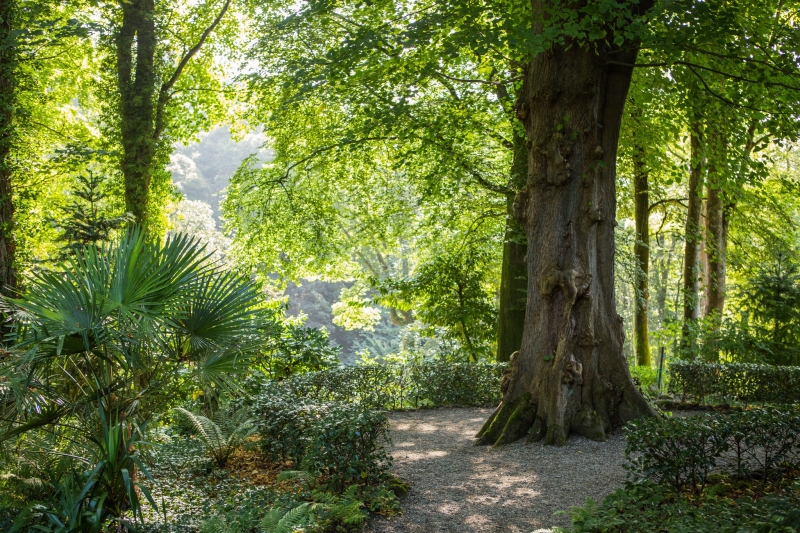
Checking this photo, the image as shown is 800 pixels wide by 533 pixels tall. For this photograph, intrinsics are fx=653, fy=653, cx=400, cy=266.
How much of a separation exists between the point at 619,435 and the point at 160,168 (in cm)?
1071

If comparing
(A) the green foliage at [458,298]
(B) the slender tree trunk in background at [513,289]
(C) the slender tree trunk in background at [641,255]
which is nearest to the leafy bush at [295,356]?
(A) the green foliage at [458,298]

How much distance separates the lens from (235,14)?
1636 cm

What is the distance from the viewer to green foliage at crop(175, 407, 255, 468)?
24.2 feet

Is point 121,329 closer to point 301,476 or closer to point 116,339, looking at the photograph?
point 116,339

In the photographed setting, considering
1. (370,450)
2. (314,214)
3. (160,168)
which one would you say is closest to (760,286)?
(314,214)

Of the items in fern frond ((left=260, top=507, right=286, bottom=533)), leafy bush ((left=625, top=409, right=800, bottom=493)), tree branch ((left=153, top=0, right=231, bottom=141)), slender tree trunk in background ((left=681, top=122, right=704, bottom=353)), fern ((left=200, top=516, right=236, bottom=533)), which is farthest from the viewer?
slender tree trunk in background ((left=681, top=122, right=704, bottom=353))

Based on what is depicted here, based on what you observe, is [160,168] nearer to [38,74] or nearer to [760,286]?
[38,74]

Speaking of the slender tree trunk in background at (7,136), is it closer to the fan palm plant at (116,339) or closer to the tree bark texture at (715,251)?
the fan palm plant at (116,339)

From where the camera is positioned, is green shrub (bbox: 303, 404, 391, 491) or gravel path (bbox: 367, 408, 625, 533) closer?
gravel path (bbox: 367, 408, 625, 533)

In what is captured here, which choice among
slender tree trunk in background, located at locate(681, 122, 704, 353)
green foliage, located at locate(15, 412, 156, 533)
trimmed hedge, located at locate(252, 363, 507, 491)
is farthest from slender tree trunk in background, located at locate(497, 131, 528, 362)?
green foliage, located at locate(15, 412, 156, 533)

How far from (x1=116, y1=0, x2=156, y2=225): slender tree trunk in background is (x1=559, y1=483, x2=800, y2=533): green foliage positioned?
1106 centimetres

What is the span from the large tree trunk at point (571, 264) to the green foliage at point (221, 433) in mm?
3056

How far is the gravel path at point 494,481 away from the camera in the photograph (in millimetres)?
5758

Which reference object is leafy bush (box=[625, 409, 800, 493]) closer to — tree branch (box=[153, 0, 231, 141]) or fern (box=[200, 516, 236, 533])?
fern (box=[200, 516, 236, 533])
